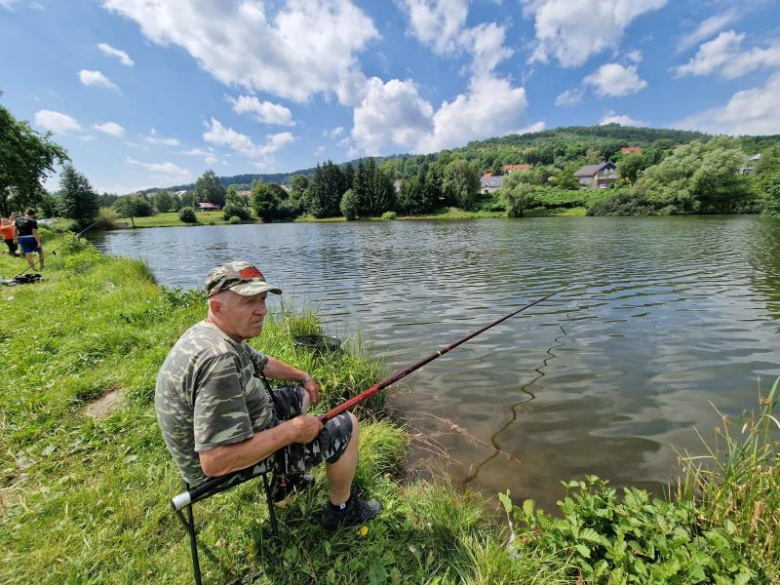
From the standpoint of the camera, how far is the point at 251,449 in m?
2.20

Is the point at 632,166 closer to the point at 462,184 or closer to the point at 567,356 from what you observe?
the point at 462,184

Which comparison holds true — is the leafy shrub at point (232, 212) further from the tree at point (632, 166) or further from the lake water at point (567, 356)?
the tree at point (632, 166)

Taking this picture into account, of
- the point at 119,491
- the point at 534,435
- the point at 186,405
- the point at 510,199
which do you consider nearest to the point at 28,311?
the point at 119,491

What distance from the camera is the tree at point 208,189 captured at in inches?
5581

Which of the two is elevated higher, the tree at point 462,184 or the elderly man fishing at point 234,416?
the tree at point 462,184

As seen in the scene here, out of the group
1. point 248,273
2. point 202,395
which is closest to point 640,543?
point 202,395

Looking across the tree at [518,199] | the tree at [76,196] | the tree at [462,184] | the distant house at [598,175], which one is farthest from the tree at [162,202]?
the distant house at [598,175]

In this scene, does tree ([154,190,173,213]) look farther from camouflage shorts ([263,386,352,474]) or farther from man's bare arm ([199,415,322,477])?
man's bare arm ([199,415,322,477])

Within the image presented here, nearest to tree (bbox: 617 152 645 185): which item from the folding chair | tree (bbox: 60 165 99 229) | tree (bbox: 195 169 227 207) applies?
the folding chair

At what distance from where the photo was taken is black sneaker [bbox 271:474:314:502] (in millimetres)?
3250

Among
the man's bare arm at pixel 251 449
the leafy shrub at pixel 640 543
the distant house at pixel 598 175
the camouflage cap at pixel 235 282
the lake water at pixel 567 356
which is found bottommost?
the lake water at pixel 567 356

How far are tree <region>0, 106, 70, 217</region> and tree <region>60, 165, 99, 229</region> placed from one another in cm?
4664

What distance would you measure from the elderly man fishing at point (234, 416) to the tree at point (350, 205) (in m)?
92.0

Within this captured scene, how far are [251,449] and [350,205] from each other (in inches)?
3678
